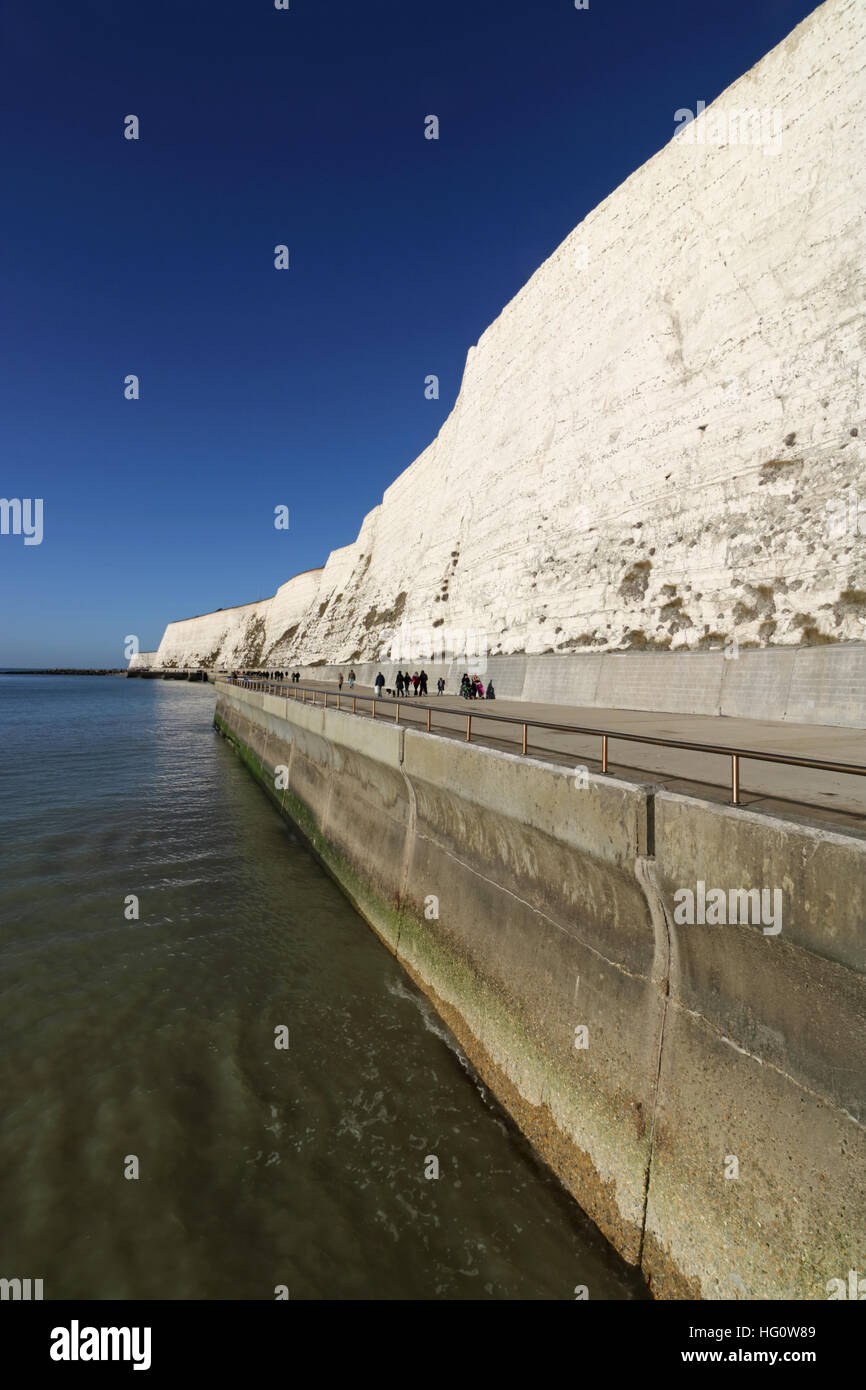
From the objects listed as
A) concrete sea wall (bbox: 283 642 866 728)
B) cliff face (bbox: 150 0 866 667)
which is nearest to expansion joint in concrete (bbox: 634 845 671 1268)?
concrete sea wall (bbox: 283 642 866 728)

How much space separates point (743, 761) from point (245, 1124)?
703 cm

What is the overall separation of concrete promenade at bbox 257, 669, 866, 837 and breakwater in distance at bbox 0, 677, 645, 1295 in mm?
3784

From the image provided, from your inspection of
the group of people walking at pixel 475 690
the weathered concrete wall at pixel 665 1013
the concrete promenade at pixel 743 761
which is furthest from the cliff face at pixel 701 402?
the weathered concrete wall at pixel 665 1013

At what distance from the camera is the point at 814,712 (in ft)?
41.9

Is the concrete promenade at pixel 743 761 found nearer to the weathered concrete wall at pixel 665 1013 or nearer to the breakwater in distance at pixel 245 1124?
the weathered concrete wall at pixel 665 1013

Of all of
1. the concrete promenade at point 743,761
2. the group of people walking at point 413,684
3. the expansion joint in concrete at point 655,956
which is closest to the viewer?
the expansion joint in concrete at point 655,956

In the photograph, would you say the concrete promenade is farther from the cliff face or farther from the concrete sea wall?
the cliff face

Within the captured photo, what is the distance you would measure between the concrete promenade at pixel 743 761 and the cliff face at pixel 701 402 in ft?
16.3

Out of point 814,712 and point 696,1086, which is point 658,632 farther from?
point 696,1086

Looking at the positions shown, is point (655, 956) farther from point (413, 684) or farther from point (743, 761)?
point (413, 684)

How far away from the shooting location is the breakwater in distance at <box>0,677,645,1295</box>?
4.42m

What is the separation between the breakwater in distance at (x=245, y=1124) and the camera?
4.42 m
